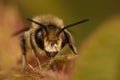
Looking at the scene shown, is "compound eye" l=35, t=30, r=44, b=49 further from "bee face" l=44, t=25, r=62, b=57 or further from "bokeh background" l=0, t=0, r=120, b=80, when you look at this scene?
"bokeh background" l=0, t=0, r=120, b=80

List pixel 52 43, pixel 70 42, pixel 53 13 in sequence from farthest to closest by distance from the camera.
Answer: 1. pixel 53 13
2. pixel 70 42
3. pixel 52 43

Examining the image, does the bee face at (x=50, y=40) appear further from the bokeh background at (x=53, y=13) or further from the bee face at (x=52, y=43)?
the bokeh background at (x=53, y=13)

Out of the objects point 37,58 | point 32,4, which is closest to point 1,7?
point 32,4

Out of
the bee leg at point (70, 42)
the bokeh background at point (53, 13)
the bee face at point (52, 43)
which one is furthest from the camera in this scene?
the bokeh background at point (53, 13)

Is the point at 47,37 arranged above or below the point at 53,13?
above

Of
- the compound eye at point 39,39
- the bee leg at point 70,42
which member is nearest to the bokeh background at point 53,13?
the bee leg at point 70,42

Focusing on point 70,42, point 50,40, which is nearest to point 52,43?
point 50,40

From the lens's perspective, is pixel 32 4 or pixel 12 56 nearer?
pixel 12 56

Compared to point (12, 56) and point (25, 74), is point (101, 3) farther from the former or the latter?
point (25, 74)

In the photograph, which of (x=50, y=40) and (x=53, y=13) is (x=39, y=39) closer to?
(x=50, y=40)
